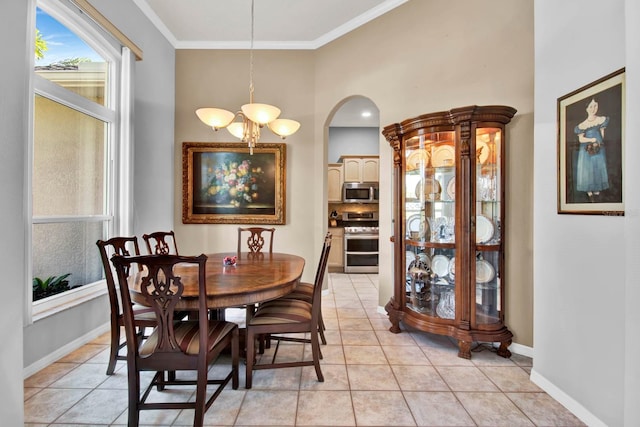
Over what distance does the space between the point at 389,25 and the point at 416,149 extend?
5.26 ft

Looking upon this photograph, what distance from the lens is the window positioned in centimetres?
234

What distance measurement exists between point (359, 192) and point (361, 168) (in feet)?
1.51

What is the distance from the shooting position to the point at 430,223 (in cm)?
275

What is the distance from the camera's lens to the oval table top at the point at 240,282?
5.39 ft

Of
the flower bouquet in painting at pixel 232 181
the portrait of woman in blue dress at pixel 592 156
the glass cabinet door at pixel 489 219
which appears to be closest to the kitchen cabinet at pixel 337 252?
the flower bouquet in painting at pixel 232 181

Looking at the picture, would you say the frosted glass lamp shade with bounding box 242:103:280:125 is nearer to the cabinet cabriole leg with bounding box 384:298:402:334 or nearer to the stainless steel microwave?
the cabinet cabriole leg with bounding box 384:298:402:334

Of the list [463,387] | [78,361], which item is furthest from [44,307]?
[463,387]

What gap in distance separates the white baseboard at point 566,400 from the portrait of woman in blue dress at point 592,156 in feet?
3.91

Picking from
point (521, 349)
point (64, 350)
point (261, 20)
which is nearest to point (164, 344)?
point (64, 350)

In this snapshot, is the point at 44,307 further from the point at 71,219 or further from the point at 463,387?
the point at 463,387

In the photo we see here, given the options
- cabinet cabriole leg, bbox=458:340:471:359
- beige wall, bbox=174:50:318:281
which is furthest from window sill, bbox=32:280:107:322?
cabinet cabriole leg, bbox=458:340:471:359

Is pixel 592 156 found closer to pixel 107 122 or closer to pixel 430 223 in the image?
pixel 430 223

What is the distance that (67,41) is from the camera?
2.55m

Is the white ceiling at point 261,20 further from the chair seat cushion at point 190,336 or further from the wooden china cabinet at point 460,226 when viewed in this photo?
the chair seat cushion at point 190,336
